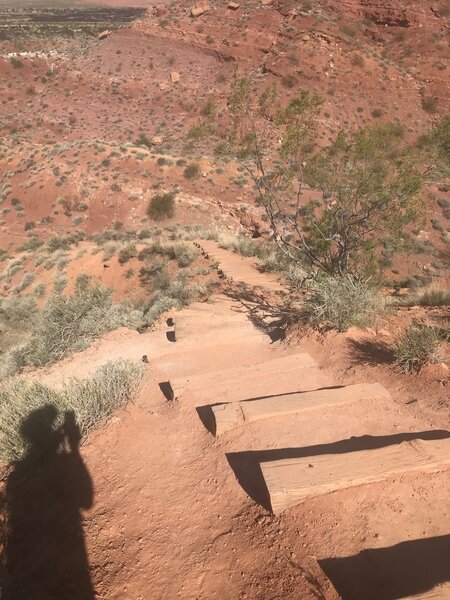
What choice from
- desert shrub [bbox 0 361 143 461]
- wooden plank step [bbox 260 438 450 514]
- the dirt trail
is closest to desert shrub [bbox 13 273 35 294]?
desert shrub [bbox 0 361 143 461]

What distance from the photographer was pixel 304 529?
344cm

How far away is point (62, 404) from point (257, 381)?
2.74 meters

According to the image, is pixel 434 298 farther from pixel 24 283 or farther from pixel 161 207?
pixel 161 207

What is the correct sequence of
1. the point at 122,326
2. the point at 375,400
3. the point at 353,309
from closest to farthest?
1. the point at 375,400
2. the point at 353,309
3. the point at 122,326

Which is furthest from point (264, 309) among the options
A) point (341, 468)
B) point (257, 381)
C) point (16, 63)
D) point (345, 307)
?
point (16, 63)

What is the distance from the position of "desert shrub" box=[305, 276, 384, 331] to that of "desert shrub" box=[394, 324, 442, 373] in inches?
45.8

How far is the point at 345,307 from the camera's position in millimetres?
7051

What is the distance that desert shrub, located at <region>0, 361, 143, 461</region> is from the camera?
5.21 meters

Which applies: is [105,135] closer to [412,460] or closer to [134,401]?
[134,401]

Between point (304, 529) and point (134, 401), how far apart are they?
309 cm

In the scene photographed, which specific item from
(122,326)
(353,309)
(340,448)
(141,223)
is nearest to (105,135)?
(141,223)

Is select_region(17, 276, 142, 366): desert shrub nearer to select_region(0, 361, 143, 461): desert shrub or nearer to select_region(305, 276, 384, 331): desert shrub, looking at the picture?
select_region(0, 361, 143, 461): desert shrub

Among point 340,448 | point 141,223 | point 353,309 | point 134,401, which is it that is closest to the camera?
point 340,448

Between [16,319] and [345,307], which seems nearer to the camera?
[345,307]
